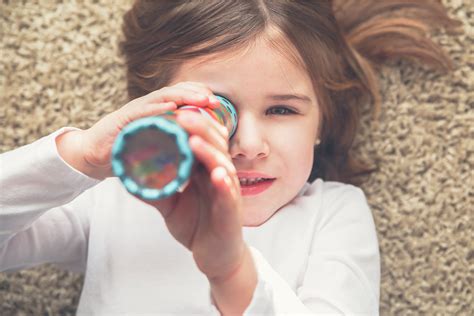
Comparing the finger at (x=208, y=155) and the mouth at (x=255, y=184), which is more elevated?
the finger at (x=208, y=155)

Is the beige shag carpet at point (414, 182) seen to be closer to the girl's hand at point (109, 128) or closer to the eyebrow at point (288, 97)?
Answer: the eyebrow at point (288, 97)

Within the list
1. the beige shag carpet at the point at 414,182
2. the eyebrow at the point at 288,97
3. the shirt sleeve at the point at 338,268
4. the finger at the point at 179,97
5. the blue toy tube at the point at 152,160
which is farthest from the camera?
the beige shag carpet at the point at 414,182

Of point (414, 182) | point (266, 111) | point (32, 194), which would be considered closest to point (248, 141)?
point (266, 111)

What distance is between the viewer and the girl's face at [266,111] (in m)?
0.95

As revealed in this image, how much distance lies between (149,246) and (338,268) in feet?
1.01

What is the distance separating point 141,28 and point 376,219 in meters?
0.57

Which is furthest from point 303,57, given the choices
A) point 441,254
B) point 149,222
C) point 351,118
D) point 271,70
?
point 441,254

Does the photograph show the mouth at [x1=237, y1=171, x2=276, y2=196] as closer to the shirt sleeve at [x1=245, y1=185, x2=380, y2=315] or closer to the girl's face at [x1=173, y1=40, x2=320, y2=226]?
the girl's face at [x1=173, y1=40, x2=320, y2=226]

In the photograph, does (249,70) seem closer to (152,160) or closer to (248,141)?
(248,141)

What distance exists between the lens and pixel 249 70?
0.95 metres

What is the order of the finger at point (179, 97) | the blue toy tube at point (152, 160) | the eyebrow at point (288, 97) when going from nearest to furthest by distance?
the blue toy tube at point (152, 160) → the finger at point (179, 97) → the eyebrow at point (288, 97)

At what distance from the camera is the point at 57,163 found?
0.89 metres

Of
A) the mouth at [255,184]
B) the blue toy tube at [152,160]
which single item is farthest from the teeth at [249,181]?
the blue toy tube at [152,160]

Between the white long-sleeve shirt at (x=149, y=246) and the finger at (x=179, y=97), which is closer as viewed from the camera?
the finger at (x=179, y=97)
